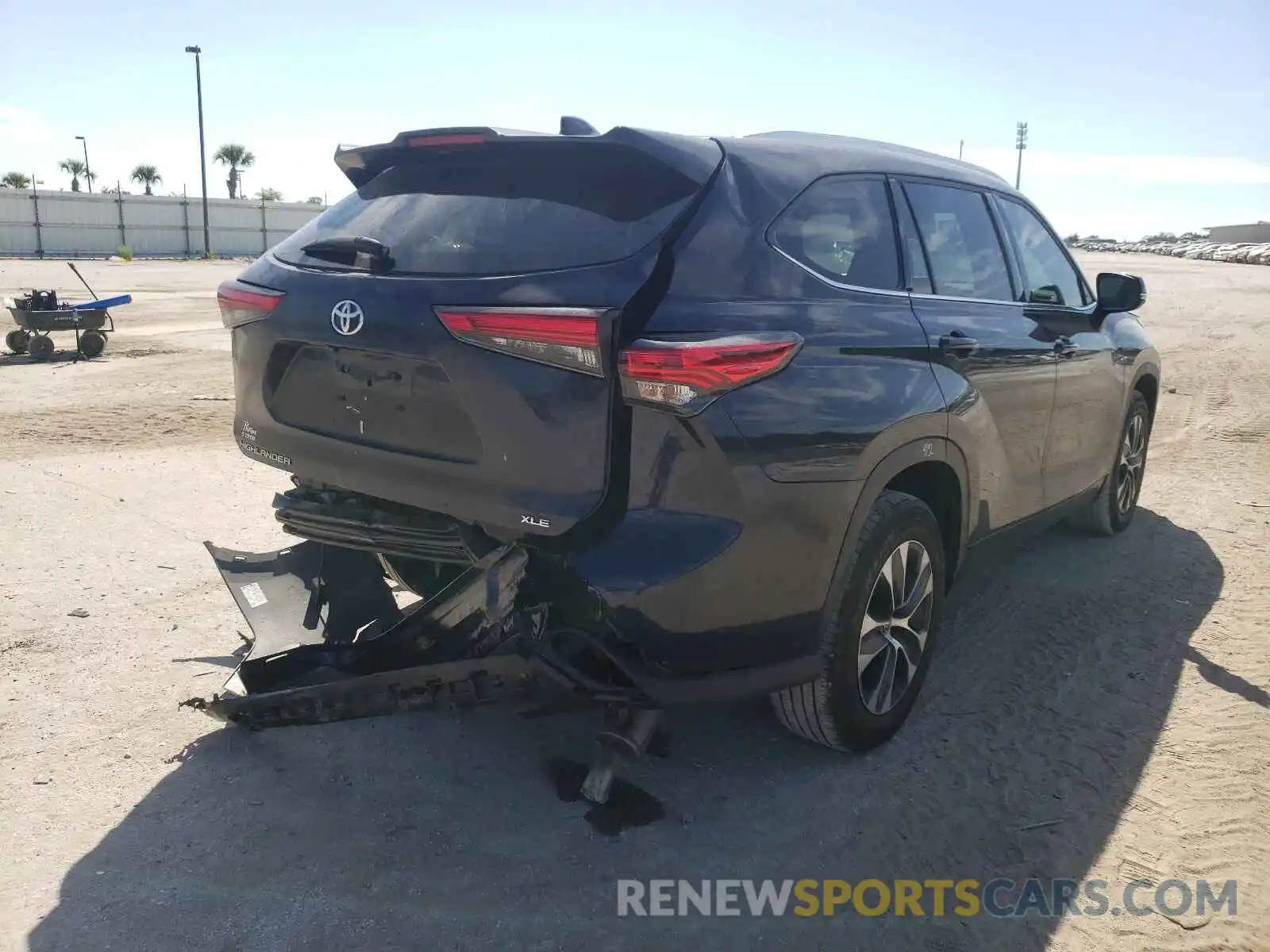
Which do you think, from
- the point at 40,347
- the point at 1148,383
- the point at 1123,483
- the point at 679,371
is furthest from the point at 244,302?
the point at 40,347

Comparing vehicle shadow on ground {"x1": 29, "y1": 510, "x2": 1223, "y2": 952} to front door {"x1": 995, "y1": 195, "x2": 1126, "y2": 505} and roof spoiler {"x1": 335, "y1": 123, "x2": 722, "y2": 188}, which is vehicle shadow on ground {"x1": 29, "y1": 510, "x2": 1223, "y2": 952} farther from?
roof spoiler {"x1": 335, "y1": 123, "x2": 722, "y2": 188}

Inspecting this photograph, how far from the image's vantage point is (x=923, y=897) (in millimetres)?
2732

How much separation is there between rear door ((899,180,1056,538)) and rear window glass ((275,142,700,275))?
118 cm

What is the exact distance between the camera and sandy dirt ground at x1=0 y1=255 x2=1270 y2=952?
260 centimetres

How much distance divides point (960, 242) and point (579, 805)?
2.57 metres

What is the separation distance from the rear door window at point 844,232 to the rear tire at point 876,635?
738 mm

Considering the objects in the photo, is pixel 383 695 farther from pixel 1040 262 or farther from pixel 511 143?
pixel 1040 262

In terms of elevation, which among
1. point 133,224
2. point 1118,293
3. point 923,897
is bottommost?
point 923,897

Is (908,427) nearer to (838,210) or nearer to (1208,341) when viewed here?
(838,210)

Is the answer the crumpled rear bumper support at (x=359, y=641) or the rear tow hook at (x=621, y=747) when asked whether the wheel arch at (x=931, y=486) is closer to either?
the rear tow hook at (x=621, y=747)

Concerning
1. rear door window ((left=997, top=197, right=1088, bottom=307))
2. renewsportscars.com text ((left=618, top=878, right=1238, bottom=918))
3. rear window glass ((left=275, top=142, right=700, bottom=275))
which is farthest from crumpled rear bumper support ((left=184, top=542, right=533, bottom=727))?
rear door window ((left=997, top=197, right=1088, bottom=307))

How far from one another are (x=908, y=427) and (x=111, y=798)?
2.72 m

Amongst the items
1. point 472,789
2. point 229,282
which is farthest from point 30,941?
point 229,282

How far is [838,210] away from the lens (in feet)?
10.7
